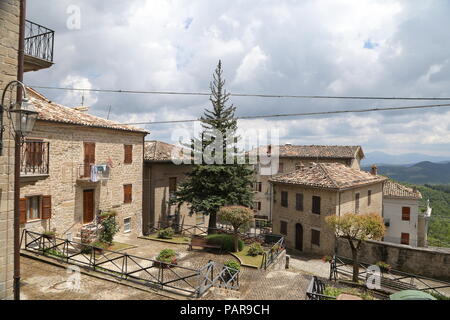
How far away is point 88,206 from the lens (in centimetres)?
1878

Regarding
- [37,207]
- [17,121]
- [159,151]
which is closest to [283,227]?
[159,151]

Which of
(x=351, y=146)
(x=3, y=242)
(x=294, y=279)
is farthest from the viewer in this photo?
(x=351, y=146)

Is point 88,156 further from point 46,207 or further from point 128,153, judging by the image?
point 46,207

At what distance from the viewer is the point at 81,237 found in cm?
1667

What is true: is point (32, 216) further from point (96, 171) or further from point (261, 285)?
point (261, 285)

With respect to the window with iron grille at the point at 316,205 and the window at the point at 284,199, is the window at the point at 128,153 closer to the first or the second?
the window at the point at 284,199

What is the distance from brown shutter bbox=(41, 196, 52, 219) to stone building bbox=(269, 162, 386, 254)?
17588 mm

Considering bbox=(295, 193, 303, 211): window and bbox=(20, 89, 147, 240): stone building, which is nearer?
bbox=(20, 89, 147, 240): stone building

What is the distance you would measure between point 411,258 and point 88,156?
21259 millimetres

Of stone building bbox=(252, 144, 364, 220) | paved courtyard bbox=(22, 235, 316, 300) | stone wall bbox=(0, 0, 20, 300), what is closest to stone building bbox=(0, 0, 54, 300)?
stone wall bbox=(0, 0, 20, 300)

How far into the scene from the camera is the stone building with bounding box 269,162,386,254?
22.5m

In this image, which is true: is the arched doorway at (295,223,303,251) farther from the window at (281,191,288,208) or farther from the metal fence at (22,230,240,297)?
the metal fence at (22,230,240,297)
